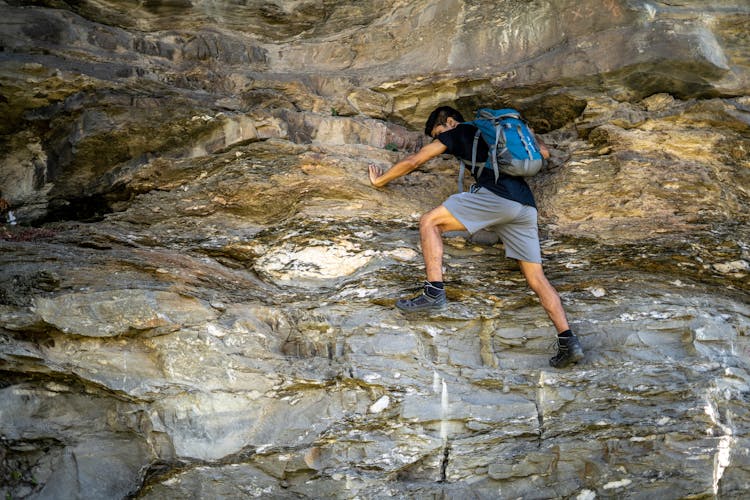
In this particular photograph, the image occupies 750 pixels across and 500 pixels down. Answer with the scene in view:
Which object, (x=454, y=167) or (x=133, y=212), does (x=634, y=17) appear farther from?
(x=133, y=212)

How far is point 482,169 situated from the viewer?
296 inches

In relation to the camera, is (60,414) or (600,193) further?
(600,193)

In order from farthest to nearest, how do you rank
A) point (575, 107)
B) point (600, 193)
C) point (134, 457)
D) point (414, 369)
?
point (575, 107) → point (600, 193) → point (414, 369) → point (134, 457)

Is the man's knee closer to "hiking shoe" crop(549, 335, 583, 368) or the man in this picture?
the man

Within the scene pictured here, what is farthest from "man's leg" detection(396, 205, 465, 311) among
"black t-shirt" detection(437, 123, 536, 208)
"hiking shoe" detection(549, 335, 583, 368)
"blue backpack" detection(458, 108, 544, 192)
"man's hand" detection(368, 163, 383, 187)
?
"hiking shoe" detection(549, 335, 583, 368)

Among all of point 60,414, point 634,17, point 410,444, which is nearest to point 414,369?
point 410,444

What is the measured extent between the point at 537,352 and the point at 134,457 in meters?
4.01

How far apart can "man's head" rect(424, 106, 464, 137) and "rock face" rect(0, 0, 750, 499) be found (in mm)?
695

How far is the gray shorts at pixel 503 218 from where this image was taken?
290 inches

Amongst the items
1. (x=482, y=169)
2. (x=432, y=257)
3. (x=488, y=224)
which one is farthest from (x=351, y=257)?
(x=482, y=169)

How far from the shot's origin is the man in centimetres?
734

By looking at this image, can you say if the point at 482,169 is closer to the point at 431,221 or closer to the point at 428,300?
the point at 431,221

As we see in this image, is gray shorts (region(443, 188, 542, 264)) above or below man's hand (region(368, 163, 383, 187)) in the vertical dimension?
below

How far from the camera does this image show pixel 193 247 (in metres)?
8.03
